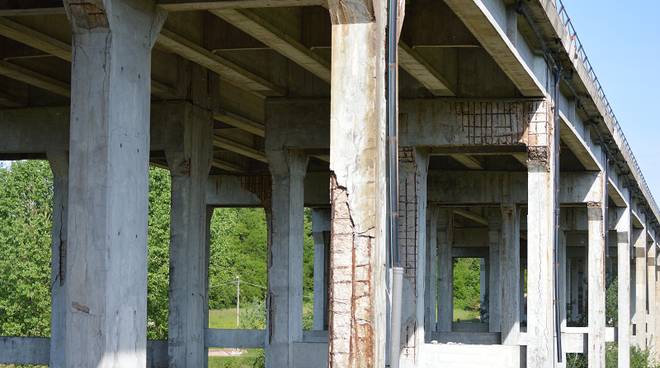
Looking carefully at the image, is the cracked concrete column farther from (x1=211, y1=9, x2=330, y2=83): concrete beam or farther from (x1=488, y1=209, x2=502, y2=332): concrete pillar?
(x1=488, y1=209, x2=502, y2=332): concrete pillar

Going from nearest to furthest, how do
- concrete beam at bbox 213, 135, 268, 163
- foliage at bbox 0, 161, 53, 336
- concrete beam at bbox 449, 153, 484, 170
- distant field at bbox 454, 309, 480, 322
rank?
concrete beam at bbox 449, 153, 484, 170 → concrete beam at bbox 213, 135, 268, 163 → foliage at bbox 0, 161, 53, 336 → distant field at bbox 454, 309, 480, 322

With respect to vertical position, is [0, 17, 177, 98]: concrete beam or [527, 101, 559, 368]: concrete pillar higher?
[0, 17, 177, 98]: concrete beam

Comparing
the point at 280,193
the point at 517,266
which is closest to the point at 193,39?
the point at 280,193

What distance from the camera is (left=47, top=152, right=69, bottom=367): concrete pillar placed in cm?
2691

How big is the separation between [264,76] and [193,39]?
3.49 m

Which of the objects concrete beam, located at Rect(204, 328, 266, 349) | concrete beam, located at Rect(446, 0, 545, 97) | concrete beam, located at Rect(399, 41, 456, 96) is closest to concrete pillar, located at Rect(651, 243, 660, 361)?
concrete beam, located at Rect(204, 328, 266, 349)

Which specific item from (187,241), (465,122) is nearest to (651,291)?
(465,122)

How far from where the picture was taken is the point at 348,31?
490 inches

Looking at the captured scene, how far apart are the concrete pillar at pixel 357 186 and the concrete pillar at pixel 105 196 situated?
7.04 feet

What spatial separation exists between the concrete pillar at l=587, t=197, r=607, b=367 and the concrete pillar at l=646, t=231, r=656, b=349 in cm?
2168

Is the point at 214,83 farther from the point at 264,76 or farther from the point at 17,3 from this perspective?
the point at 17,3

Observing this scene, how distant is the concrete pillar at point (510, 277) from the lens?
38.3 m

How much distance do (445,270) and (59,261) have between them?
2586 centimetres

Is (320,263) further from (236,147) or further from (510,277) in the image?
(236,147)
